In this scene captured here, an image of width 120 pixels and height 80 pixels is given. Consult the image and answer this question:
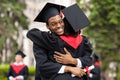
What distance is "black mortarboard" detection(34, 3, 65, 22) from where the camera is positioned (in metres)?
5.44

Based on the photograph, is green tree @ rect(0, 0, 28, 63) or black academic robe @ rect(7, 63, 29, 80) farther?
green tree @ rect(0, 0, 28, 63)

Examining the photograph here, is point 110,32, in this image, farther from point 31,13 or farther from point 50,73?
point 31,13

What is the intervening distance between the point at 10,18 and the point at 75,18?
23.2 meters

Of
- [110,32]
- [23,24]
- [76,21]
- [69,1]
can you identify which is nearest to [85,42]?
[76,21]

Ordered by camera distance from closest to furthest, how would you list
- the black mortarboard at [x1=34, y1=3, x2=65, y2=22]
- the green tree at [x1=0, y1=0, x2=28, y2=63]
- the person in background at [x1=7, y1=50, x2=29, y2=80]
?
1. the black mortarboard at [x1=34, y1=3, x2=65, y2=22]
2. the person in background at [x1=7, y1=50, x2=29, y2=80]
3. the green tree at [x1=0, y1=0, x2=28, y2=63]

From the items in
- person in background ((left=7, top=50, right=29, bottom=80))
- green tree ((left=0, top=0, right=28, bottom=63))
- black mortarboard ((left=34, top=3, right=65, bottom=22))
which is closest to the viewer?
black mortarboard ((left=34, top=3, right=65, bottom=22))

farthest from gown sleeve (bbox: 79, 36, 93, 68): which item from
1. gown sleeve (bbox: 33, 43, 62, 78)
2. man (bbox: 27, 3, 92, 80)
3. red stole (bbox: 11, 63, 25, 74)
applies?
red stole (bbox: 11, 63, 25, 74)

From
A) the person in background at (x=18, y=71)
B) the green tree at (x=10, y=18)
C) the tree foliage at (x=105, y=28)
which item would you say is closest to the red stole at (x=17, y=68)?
the person in background at (x=18, y=71)

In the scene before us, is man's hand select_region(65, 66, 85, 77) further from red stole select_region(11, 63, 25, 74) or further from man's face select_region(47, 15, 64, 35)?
red stole select_region(11, 63, 25, 74)

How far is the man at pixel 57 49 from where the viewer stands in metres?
5.32

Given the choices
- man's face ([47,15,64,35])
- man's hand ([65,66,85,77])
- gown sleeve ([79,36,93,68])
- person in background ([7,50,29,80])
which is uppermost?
man's face ([47,15,64,35])

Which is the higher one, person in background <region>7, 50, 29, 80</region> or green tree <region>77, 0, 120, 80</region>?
person in background <region>7, 50, 29, 80</region>

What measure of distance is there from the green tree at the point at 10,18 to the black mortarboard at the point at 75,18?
21.5 metres

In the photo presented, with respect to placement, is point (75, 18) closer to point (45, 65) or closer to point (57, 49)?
point (57, 49)
